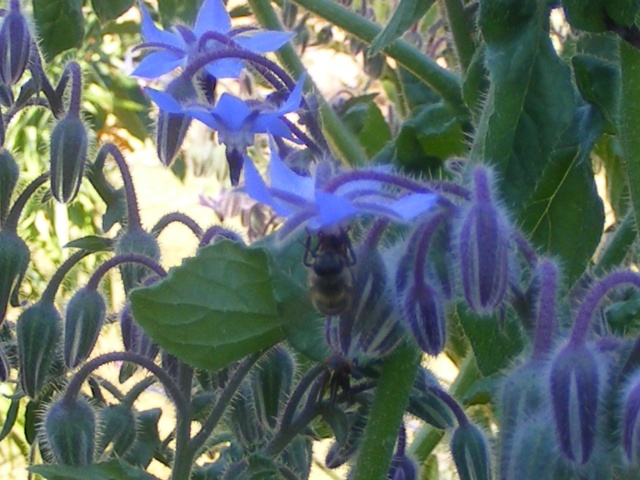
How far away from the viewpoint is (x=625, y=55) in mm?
606

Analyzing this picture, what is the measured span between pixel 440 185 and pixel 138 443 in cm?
43

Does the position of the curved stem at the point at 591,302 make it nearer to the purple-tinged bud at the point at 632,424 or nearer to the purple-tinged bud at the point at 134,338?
the purple-tinged bud at the point at 632,424

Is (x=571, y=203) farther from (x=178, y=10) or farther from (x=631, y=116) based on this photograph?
(x=178, y=10)

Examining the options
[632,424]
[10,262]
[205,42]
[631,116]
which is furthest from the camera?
[10,262]

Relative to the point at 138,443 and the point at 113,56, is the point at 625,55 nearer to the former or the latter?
the point at 138,443

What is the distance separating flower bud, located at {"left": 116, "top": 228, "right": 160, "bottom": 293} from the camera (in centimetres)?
77

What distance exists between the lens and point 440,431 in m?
0.90

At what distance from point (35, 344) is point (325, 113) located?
33 cm

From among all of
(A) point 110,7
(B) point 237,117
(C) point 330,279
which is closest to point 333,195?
(C) point 330,279

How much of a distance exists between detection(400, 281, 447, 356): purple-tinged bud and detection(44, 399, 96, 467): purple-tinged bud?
288 millimetres

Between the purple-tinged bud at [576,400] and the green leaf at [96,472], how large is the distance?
0.86ft

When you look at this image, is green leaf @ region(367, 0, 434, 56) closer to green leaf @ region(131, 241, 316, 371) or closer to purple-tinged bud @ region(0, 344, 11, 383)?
green leaf @ region(131, 241, 316, 371)

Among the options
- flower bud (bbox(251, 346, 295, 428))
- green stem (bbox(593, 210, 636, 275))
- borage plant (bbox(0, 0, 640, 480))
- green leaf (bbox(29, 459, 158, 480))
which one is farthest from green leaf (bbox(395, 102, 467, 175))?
green leaf (bbox(29, 459, 158, 480))

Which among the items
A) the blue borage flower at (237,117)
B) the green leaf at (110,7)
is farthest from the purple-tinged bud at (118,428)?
the green leaf at (110,7)
